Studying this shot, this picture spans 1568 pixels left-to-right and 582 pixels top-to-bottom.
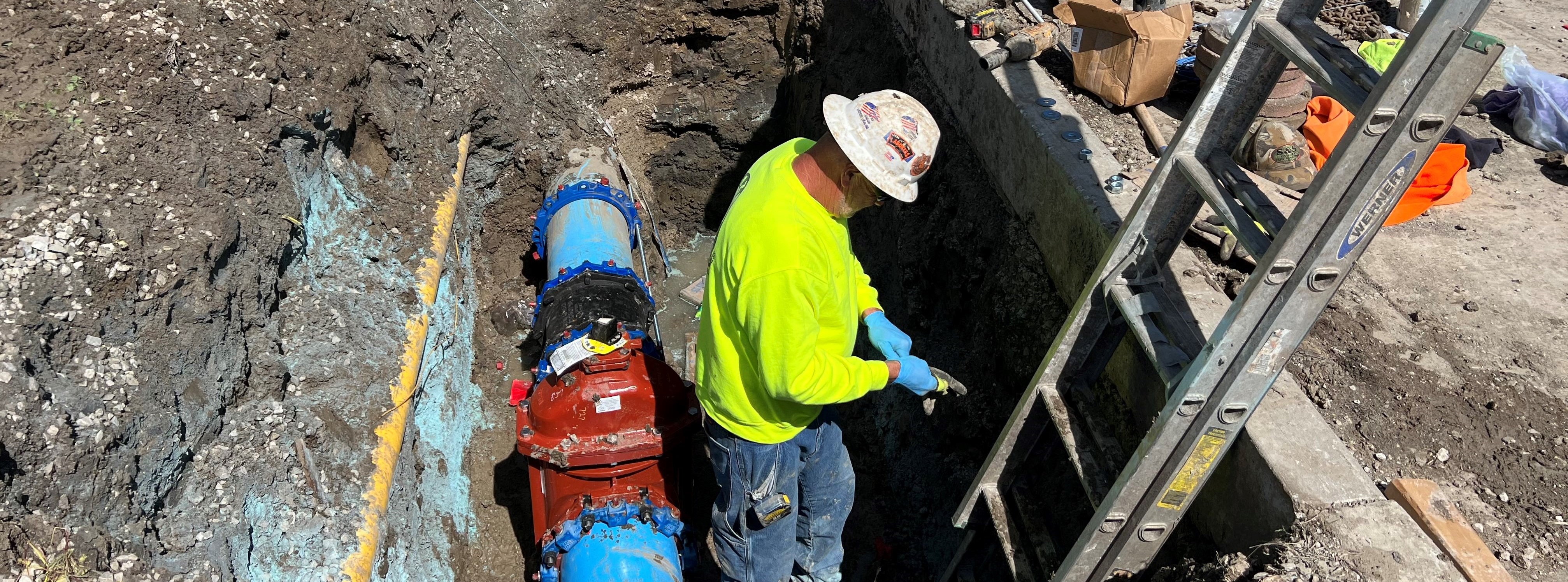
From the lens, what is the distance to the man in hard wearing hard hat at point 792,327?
2.29 metres

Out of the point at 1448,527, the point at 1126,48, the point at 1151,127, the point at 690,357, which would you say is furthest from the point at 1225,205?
the point at 690,357

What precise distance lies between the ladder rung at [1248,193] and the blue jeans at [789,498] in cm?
139

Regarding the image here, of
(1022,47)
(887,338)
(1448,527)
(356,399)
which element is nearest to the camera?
(1448,527)

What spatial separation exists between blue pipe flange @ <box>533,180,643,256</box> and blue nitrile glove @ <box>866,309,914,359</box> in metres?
2.32

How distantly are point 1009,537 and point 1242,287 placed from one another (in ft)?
3.96

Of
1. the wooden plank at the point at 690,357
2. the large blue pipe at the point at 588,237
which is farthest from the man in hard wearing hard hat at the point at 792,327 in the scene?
the wooden plank at the point at 690,357

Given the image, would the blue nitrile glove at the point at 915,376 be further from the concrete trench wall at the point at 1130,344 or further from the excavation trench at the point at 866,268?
the concrete trench wall at the point at 1130,344

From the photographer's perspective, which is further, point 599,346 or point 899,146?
point 599,346

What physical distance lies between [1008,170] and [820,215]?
174 cm

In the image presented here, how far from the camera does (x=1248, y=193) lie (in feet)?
7.02

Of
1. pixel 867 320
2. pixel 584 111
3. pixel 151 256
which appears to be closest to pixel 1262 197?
pixel 867 320

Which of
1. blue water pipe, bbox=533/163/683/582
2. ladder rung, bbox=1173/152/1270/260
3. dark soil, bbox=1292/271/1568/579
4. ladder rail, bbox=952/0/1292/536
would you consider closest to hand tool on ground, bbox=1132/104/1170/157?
dark soil, bbox=1292/271/1568/579

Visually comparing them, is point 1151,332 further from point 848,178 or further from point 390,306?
point 390,306

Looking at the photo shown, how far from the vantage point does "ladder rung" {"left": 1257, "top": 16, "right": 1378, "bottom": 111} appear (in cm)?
185
